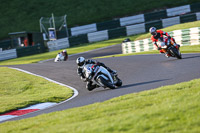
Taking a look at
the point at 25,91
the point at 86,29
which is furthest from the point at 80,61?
the point at 86,29

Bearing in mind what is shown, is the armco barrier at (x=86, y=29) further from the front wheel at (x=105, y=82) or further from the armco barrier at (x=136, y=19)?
the front wheel at (x=105, y=82)

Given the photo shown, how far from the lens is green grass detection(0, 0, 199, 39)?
1615 inches

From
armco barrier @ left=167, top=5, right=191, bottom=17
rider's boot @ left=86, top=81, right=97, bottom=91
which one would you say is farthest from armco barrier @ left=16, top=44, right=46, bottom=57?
rider's boot @ left=86, top=81, right=97, bottom=91

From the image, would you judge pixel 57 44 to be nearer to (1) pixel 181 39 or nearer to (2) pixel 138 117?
(1) pixel 181 39

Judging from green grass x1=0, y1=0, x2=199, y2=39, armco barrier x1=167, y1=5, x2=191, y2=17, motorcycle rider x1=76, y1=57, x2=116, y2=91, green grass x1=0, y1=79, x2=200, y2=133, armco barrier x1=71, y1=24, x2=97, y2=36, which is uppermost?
green grass x1=0, y1=0, x2=199, y2=39

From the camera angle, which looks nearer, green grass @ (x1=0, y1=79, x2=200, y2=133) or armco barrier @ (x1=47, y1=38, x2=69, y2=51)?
green grass @ (x1=0, y1=79, x2=200, y2=133)

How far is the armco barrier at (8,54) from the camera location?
3412 centimetres

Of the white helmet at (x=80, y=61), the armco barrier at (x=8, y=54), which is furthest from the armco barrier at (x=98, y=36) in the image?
the white helmet at (x=80, y=61)

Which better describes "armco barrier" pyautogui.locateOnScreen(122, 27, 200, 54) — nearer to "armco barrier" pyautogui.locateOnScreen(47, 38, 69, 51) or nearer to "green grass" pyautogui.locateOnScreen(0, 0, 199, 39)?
"armco barrier" pyautogui.locateOnScreen(47, 38, 69, 51)

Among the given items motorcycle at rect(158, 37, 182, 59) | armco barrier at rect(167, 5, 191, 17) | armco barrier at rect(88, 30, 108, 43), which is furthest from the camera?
armco barrier at rect(167, 5, 191, 17)

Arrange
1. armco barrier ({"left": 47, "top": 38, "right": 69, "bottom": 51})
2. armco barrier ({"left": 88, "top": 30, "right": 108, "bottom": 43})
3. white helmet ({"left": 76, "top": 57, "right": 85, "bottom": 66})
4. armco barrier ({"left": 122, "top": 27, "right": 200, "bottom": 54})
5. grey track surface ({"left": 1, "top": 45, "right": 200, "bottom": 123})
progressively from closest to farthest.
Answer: grey track surface ({"left": 1, "top": 45, "right": 200, "bottom": 123}), white helmet ({"left": 76, "top": 57, "right": 85, "bottom": 66}), armco barrier ({"left": 122, "top": 27, "right": 200, "bottom": 54}), armco barrier ({"left": 47, "top": 38, "right": 69, "bottom": 51}), armco barrier ({"left": 88, "top": 30, "right": 108, "bottom": 43})

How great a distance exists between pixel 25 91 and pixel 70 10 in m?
29.3

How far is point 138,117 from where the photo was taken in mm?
6441

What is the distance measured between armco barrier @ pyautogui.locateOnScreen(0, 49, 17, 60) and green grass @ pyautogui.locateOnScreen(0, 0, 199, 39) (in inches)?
228
